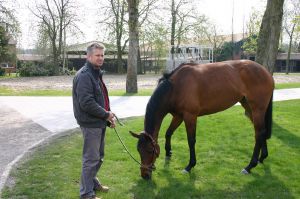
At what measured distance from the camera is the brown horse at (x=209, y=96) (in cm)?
494

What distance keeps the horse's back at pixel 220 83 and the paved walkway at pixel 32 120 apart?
308 cm

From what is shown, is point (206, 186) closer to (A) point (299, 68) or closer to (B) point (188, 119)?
(B) point (188, 119)

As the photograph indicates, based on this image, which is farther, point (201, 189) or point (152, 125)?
point (152, 125)

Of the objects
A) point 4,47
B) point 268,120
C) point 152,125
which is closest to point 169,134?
point 152,125

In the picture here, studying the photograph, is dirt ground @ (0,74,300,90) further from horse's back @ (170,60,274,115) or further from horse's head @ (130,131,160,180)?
horse's head @ (130,131,160,180)

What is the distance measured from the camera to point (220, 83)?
5441 mm

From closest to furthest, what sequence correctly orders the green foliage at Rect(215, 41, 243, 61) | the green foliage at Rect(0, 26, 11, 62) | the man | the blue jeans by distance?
the man → the blue jeans → the green foliage at Rect(0, 26, 11, 62) → the green foliage at Rect(215, 41, 243, 61)

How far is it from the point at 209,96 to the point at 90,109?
2.38 metres

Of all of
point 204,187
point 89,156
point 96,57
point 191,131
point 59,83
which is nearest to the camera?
point 96,57

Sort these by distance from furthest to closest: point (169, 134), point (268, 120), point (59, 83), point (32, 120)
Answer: point (59, 83), point (32, 120), point (169, 134), point (268, 120)

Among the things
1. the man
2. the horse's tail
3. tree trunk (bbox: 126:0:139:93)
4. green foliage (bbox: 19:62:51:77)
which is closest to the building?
green foliage (bbox: 19:62:51:77)

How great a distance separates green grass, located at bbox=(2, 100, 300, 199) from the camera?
4.32m

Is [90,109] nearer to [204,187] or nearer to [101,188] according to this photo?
[101,188]

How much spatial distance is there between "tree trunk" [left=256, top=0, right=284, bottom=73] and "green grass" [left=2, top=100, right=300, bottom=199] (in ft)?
8.42
